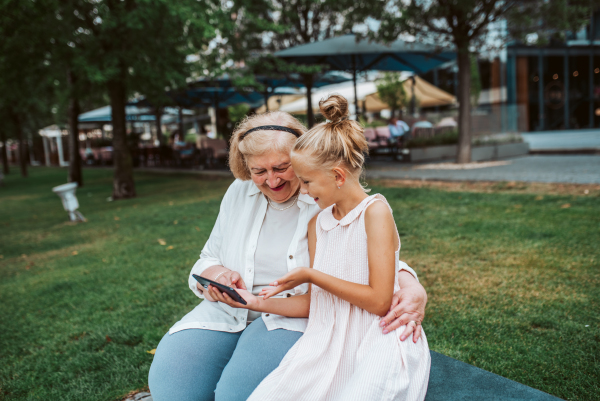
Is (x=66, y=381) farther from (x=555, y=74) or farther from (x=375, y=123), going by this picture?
(x=555, y=74)

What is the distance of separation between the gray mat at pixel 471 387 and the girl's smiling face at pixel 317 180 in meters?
0.82

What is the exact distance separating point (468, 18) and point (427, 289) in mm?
8305

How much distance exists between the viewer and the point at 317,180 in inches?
65.2

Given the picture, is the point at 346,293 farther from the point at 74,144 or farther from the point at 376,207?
the point at 74,144

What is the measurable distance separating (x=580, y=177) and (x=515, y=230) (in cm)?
395

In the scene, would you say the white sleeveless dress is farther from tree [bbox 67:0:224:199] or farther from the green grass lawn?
tree [bbox 67:0:224:199]

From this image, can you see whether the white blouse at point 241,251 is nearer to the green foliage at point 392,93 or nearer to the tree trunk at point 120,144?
the tree trunk at point 120,144

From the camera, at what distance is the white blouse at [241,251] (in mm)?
1955

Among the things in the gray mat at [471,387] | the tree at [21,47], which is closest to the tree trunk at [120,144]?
the tree at [21,47]

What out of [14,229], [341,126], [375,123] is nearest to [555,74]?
[375,123]

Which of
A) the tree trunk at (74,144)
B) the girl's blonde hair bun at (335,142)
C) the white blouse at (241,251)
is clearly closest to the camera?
the girl's blonde hair bun at (335,142)

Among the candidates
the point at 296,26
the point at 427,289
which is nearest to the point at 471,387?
the point at 427,289

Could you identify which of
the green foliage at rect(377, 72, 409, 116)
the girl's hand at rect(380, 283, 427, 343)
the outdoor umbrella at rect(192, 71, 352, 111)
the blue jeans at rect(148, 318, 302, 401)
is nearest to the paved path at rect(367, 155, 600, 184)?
the outdoor umbrella at rect(192, 71, 352, 111)

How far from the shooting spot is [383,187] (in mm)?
8906
